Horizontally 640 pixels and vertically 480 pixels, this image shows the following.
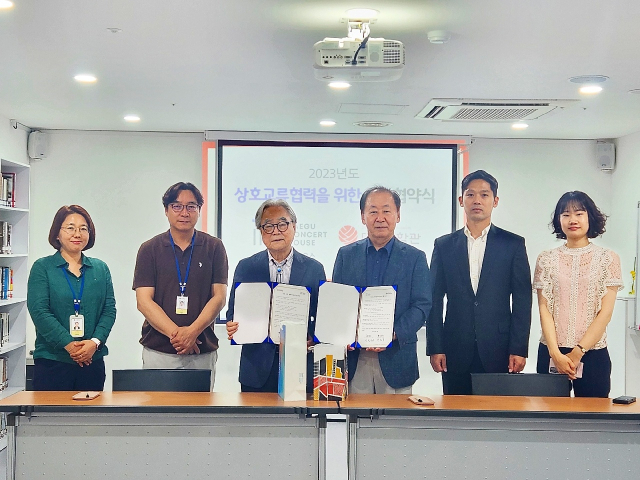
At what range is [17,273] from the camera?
565cm

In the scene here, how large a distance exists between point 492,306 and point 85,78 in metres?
3.17

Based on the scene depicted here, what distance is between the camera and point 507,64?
4305mm

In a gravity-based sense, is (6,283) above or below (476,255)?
below

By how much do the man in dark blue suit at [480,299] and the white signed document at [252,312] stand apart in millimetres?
1182

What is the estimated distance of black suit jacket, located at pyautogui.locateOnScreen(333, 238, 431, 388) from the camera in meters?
3.86

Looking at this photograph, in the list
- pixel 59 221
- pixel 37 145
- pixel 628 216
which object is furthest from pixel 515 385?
pixel 37 145

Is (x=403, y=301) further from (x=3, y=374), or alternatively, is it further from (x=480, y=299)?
(x=3, y=374)

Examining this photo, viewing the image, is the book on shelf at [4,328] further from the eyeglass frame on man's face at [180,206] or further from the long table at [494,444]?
the long table at [494,444]

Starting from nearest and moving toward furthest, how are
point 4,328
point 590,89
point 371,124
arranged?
point 590,89 → point 4,328 → point 371,124

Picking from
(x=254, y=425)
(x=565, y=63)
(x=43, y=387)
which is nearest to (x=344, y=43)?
(x=565, y=63)

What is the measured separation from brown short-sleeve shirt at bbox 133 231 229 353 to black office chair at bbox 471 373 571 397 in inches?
71.2

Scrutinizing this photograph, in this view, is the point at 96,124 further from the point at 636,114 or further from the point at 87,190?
the point at 636,114

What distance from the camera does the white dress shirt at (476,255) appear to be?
420cm

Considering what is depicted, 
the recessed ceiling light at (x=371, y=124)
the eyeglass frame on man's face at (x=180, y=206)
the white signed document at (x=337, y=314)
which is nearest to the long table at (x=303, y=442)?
the white signed document at (x=337, y=314)
